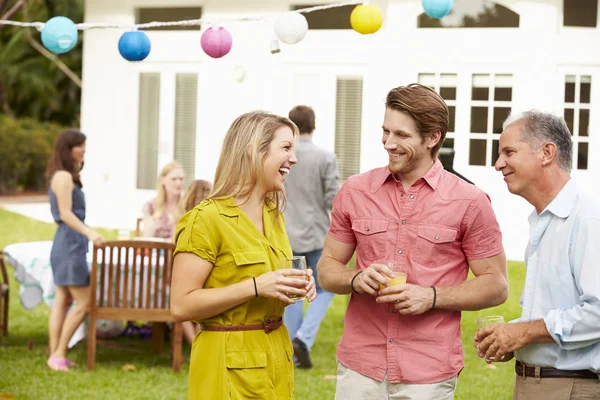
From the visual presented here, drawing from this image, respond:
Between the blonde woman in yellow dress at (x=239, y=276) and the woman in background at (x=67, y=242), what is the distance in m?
3.60

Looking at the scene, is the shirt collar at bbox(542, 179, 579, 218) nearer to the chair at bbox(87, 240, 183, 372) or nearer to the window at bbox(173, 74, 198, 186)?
the chair at bbox(87, 240, 183, 372)

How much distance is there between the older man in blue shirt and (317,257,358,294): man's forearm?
49 centimetres

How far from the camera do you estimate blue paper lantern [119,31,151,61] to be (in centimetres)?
574

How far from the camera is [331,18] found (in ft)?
45.7

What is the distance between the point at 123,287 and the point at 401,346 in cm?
397

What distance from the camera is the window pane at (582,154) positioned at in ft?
42.7

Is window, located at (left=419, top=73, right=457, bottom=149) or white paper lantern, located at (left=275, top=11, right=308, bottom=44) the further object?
window, located at (left=419, top=73, right=457, bottom=149)

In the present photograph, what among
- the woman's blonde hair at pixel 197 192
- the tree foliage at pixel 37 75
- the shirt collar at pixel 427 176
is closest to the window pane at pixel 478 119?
the woman's blonde hair at pixel 197 192

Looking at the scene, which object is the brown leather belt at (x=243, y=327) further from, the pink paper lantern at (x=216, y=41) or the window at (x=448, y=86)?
the window at (x=448, y=86)

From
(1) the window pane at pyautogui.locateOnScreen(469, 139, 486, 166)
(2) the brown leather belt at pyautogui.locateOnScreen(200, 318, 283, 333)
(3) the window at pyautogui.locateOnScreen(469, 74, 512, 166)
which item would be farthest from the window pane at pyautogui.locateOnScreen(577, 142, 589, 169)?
(2) the brown leather belt at pyautogui.locateOnScreen(200, 318, 283, 333)

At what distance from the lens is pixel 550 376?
280 centimetres

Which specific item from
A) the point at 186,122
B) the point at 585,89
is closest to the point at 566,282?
the point at 585,89

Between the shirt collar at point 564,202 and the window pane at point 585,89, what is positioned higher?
the window pane at point 585,89

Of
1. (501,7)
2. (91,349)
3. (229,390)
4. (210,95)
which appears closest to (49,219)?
(210,95)
